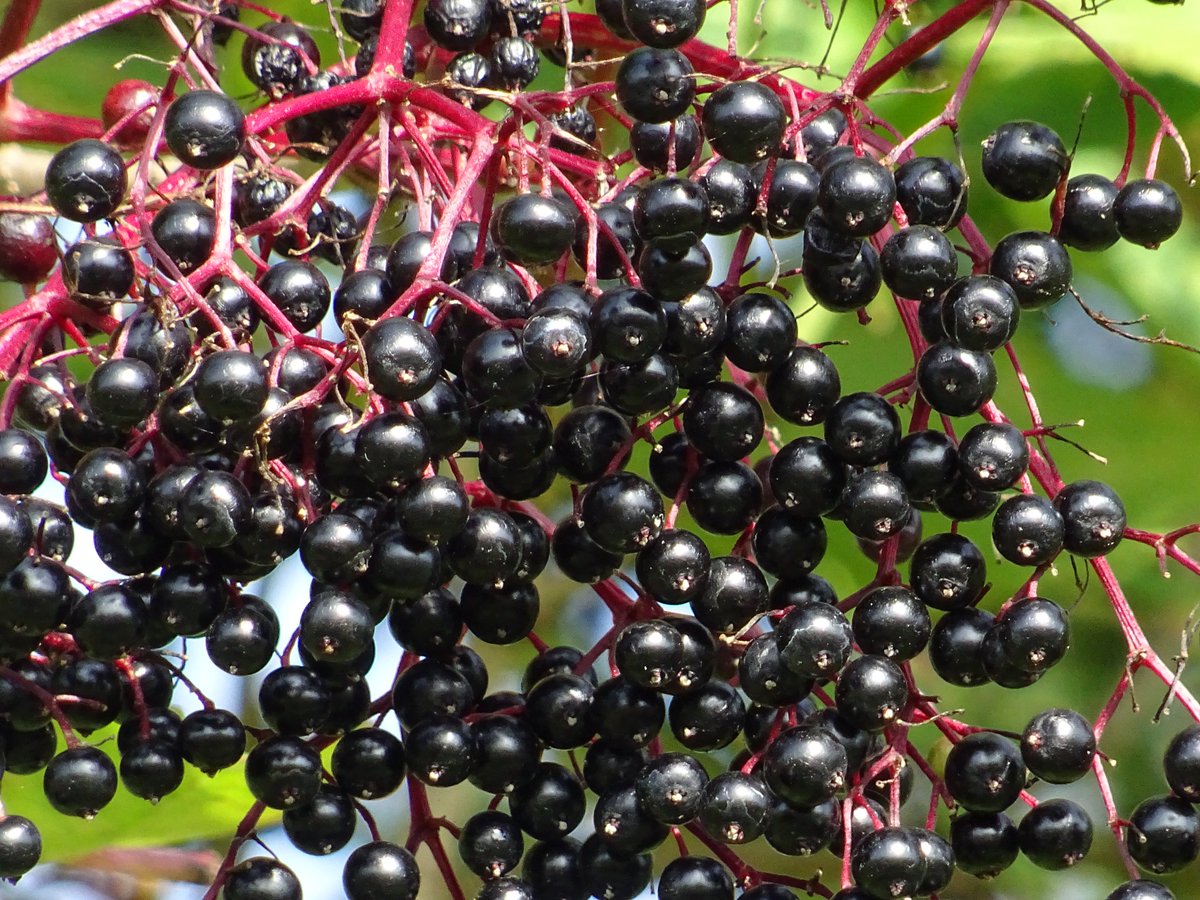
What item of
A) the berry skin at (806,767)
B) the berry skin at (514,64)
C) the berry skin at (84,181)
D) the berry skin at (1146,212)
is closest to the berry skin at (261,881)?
the berry skin at (806,767)

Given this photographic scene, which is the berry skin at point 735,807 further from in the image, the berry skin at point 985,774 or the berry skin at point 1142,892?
the berry skin at point 1142,892

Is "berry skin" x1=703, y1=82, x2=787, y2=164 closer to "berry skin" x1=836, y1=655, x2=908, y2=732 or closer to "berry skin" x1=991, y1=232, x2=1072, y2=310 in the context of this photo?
"berry skin" x1=991, y1=232, x2=1072, y2=310

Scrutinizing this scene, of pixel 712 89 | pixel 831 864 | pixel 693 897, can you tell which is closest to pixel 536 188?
pixel 712 89

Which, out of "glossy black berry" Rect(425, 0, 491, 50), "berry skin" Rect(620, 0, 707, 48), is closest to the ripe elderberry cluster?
"berry skin" Rect(620, 0, 707, 48)

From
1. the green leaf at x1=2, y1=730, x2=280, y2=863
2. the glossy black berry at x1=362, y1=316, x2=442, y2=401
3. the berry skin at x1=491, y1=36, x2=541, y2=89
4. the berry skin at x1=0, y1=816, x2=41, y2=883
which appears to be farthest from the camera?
the green leaf at x1=2, y1=730, x2=280, y2=863

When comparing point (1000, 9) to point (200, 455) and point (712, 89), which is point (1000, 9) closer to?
point (712, 89)
